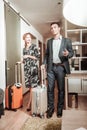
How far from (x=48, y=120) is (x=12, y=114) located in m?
0.70

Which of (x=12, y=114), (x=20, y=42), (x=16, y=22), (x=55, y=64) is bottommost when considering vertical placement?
(x=12, y=114)

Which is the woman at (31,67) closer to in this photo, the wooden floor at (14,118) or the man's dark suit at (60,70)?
the wooden floor at (14,118)

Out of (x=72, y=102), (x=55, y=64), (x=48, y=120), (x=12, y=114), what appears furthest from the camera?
(x=72, y=102)

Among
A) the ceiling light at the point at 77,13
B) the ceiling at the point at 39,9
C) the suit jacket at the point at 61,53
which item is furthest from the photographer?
the ceiling at the point at 39,9

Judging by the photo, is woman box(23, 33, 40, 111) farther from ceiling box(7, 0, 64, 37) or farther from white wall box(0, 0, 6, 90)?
ceiling box(7, 0, 64, 37)

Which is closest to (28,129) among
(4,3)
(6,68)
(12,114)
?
(12,114)

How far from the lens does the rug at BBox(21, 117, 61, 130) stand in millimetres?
2211

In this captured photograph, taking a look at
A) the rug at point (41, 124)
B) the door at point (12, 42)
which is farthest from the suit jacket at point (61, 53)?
the door at point (12, 42)

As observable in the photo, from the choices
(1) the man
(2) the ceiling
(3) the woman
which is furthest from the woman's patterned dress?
(2) the ceiling

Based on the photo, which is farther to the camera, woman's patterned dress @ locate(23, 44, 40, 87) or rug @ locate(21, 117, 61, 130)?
woman's patterned dress @ locate(23, 44, 40, 87)

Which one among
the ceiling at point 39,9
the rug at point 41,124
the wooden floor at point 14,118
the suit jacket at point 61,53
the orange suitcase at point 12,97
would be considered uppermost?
the ceiling at point 39,9

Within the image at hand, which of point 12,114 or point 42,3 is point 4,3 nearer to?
point 42,3

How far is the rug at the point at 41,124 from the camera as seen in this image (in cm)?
221

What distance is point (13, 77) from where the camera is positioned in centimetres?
369
